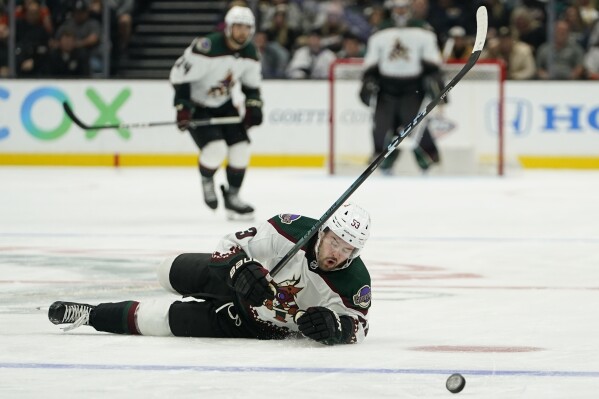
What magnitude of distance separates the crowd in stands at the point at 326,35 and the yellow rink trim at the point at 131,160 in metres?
0.81

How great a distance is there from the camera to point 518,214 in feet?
34.4

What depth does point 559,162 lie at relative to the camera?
14.9 meters

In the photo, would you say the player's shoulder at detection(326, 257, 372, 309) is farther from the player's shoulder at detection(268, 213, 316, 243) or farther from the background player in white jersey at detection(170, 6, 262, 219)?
the background player in white jersey at detection(170, 6, 262, 219)

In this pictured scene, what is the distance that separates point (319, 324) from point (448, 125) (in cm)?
1005

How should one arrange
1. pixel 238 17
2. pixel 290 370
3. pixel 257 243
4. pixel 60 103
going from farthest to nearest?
pixel 60 103 < pixel 238 17 < pixel 257 243 < pixel 290 370

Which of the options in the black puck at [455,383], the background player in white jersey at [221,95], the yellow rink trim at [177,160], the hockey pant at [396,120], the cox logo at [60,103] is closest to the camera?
the black puck at [455,383]

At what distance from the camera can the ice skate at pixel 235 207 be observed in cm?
997

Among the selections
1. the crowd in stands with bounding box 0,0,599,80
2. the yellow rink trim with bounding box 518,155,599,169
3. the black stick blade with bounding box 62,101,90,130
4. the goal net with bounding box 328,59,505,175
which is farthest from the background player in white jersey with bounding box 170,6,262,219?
the yellow rink trim with bounding box 518,155,599,169

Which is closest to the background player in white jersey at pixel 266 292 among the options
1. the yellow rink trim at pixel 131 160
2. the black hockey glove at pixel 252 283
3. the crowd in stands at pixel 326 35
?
the black hockey glove at pixel 252 283

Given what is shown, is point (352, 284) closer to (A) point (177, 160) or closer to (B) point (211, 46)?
(B) point (211, 46)

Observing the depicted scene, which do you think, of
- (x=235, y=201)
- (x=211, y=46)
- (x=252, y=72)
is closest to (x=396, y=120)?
(x=252, y=72)

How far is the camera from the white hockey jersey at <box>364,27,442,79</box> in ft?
46.2

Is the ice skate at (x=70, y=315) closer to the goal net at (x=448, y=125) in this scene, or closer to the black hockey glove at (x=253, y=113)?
the black hockey glove at (x=253, y=113)

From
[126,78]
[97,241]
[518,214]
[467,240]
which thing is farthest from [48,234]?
[126,78]
